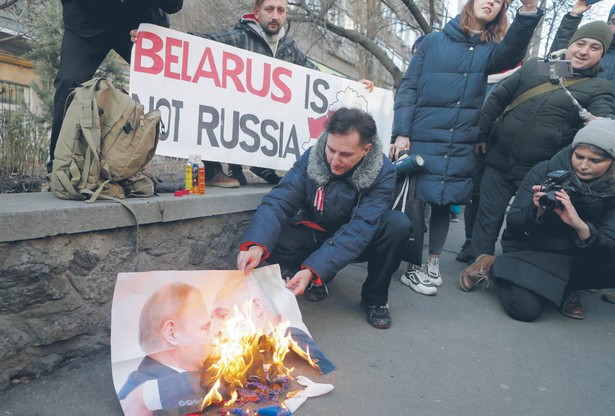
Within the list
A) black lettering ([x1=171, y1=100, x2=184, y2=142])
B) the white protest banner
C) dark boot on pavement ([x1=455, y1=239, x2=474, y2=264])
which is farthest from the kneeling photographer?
black lettering ([x1=171, y1=100, x2=184, y2=142])

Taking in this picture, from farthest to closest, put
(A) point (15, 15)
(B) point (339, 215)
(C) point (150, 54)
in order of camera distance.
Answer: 1. (A) point (15, 15)
2. (C) point (150, 54)
3. (B) point (339, 215)

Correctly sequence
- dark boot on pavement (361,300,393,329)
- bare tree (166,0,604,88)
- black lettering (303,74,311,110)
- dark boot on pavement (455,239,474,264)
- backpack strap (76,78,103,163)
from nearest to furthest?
backpack strap (76,78,103,163), dark boot on pavement (361,300,393,329), black lettering (303,74,311,110), dark boot on pavement (455,239,474,264), bare tree (166,0,604,88)

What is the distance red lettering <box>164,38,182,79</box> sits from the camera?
3.20 metres

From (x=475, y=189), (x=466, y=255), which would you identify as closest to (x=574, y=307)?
(x=466, y=255)

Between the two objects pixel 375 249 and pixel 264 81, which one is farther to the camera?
pixel 264 81

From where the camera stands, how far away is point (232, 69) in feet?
11.4

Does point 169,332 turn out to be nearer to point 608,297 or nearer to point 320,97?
point 320,97

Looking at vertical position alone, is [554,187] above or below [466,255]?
above

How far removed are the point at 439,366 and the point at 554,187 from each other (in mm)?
1439

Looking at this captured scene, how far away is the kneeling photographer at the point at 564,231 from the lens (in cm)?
297

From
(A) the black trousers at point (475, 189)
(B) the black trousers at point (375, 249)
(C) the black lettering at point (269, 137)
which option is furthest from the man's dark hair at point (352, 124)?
(A) the black trousers at point (475, 189)

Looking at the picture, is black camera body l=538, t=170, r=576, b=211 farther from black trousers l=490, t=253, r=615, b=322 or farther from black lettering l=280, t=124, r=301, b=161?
black lettering l=280, t=124, r=301, b=161

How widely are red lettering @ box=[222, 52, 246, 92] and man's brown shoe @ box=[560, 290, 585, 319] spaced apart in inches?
A: 115

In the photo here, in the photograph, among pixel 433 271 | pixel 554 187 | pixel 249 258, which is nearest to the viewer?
pixel 249 258
